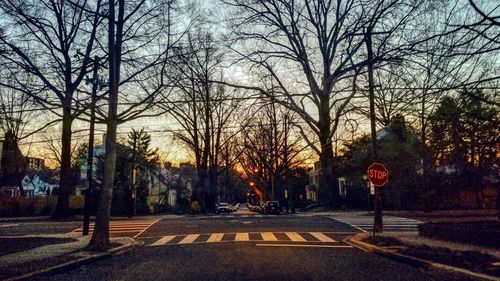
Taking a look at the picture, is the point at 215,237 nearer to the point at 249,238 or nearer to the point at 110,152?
the point at 249,238

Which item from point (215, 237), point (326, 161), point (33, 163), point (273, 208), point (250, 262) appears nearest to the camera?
point (250, 262)

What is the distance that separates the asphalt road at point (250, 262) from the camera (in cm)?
991

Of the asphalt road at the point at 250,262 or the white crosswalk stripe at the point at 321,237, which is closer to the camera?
the asphalt road at the point at 250,262

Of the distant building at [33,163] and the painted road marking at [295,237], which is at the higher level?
the distant building at [33,163]

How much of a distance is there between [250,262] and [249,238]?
707 centimetres

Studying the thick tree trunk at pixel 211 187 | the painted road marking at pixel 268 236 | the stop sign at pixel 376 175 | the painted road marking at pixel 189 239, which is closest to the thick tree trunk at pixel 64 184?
the painted road marking at pixel 189 239

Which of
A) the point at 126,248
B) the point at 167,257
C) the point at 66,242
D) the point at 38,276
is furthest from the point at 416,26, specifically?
the point at 66,242

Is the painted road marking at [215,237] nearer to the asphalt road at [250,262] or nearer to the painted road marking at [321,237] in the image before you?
the asphalt road at [250,262]

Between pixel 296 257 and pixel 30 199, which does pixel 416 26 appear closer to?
pixel 296 257

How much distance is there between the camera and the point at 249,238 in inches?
741

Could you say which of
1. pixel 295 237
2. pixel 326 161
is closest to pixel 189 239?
pixel 295 237

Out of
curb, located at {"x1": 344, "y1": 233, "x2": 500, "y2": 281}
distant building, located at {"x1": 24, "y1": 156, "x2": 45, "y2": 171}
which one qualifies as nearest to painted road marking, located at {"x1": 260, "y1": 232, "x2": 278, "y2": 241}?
curb, located at {"x1": 344, "y1": 233, "x2": 500, "y2": 281}

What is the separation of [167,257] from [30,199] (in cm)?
3650

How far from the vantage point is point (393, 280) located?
30.8 ft
